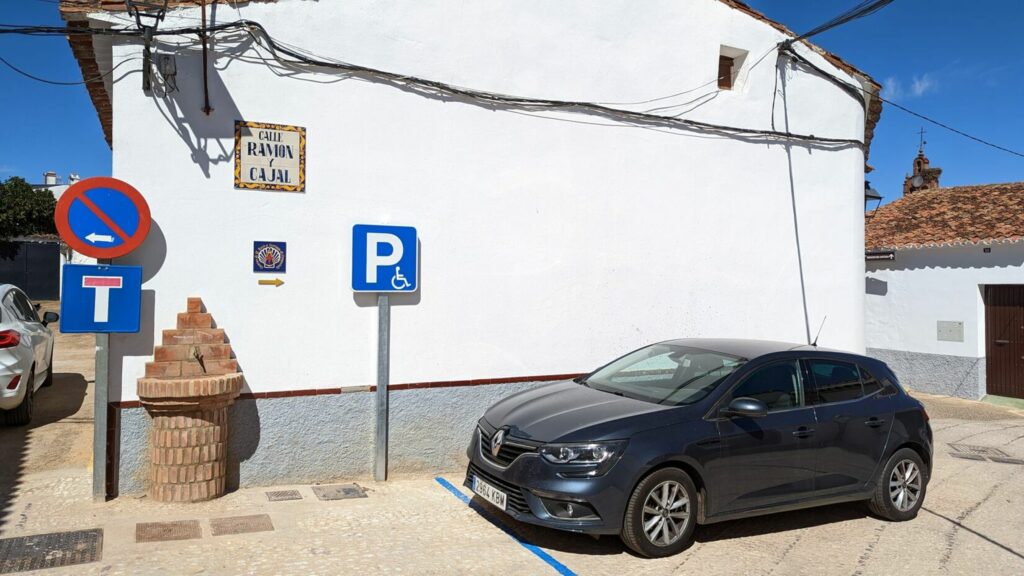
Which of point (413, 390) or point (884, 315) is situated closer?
point (413, 390)

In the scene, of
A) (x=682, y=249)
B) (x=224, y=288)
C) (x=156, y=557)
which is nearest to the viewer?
(x=156, y=557)

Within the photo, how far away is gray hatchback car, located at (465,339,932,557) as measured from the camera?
15.7ft

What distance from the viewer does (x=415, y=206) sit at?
6.95 m

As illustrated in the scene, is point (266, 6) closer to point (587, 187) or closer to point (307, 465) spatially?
point (587, 187)

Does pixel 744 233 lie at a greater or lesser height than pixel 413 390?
greater

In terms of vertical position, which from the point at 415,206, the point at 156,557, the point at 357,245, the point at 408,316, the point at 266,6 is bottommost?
the point at 156,557

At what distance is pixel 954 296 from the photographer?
13.2m

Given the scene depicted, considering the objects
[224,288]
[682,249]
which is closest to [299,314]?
[224,288]

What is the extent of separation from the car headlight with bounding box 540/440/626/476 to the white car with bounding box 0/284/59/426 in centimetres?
602

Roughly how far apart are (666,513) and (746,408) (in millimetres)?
970

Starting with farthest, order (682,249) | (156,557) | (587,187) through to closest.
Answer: (682,249)
(587,187)
(156,557)

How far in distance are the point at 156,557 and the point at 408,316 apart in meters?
3.08

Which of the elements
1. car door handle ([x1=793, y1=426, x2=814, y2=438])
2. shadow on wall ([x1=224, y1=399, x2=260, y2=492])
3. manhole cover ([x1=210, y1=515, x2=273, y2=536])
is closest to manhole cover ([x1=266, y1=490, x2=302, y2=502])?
shadow on wall ([x1=224, y1=399, x2=260, y2=492])

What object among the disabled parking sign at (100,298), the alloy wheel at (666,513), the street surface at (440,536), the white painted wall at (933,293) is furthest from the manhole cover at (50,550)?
the white painted wall at (933,293)
